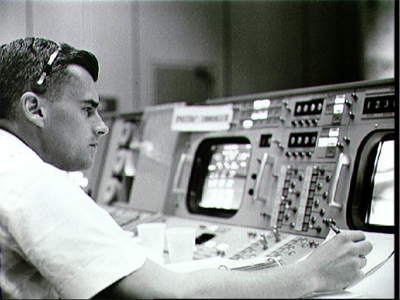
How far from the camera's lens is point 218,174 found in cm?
230

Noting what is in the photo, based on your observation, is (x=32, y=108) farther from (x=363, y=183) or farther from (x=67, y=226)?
(x=363, y=183)

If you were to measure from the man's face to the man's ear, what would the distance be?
0.01 metres

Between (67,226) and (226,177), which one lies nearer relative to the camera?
(67,226)

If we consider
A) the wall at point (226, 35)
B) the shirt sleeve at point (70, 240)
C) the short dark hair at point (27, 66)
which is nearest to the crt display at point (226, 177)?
the wall at point (226, 35)

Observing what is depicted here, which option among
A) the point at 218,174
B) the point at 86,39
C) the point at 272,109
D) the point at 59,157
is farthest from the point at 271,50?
the point at 59,157

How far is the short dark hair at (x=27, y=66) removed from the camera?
3.66 ft

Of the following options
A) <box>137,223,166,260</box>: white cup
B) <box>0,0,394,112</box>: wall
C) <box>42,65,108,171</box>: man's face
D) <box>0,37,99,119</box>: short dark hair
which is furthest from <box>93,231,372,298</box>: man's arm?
<box>137,223,166,260</box>: white cup

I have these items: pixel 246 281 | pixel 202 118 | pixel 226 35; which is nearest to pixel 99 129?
pixel 246 281

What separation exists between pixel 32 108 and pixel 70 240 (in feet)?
1.21

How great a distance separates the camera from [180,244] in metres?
1.65

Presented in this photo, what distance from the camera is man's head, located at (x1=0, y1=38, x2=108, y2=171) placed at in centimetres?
111

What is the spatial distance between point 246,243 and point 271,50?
3.64ft

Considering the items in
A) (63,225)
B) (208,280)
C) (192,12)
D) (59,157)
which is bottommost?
(208,280)

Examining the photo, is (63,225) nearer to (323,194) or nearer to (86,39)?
(86,39)
